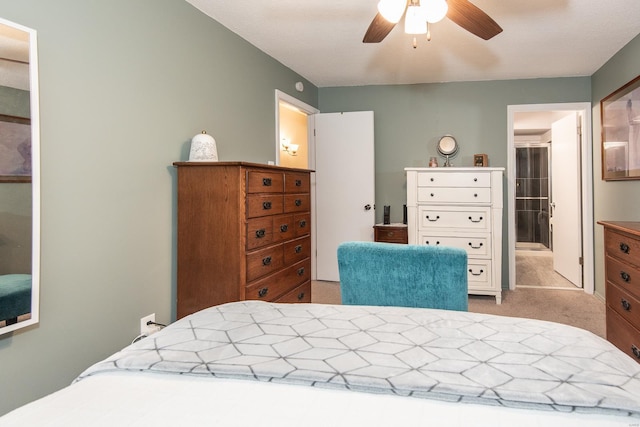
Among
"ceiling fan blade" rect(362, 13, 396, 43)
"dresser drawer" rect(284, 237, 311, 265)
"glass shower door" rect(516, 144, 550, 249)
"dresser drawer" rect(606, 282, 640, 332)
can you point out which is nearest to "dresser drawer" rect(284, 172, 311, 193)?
"dresser drawer" rect(284, 237, 311, 265)

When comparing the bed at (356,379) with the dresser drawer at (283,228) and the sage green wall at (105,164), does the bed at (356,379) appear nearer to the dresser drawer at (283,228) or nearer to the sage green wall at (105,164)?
the sage green wall at (105,164)

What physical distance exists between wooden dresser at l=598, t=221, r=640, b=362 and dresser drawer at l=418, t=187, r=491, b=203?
1483 mm

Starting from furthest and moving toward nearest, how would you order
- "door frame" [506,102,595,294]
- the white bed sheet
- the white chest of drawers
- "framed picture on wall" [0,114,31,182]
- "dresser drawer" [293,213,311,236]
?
"door frame" [506,102,595,294] < the white chest of drawers < "dresser drawer" [293,213,311,236] < "framed picture on wall" [0,114,31,182] < the white bed sheet

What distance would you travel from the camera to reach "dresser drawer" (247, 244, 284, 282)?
2451mm

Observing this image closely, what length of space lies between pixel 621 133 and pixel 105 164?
403 centimetres

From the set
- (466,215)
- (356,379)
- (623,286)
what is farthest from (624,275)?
(356,379)

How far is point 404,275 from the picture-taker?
1.75m

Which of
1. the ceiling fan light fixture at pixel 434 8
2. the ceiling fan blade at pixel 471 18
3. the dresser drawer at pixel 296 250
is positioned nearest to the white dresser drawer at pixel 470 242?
the dresser drawer at pixel 296 250

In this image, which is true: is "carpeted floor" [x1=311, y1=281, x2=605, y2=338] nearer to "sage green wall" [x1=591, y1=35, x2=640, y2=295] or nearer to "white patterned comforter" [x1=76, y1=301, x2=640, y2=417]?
"sage green wall" [x1=591, y1=35, x2=640, y2=295]

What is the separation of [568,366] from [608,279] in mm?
2319

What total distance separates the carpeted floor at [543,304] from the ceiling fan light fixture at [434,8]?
278 centimetres

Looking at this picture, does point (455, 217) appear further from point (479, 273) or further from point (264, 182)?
point (264, 182)

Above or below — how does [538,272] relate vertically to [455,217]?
below

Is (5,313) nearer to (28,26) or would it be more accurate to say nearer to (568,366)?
(28,26)
